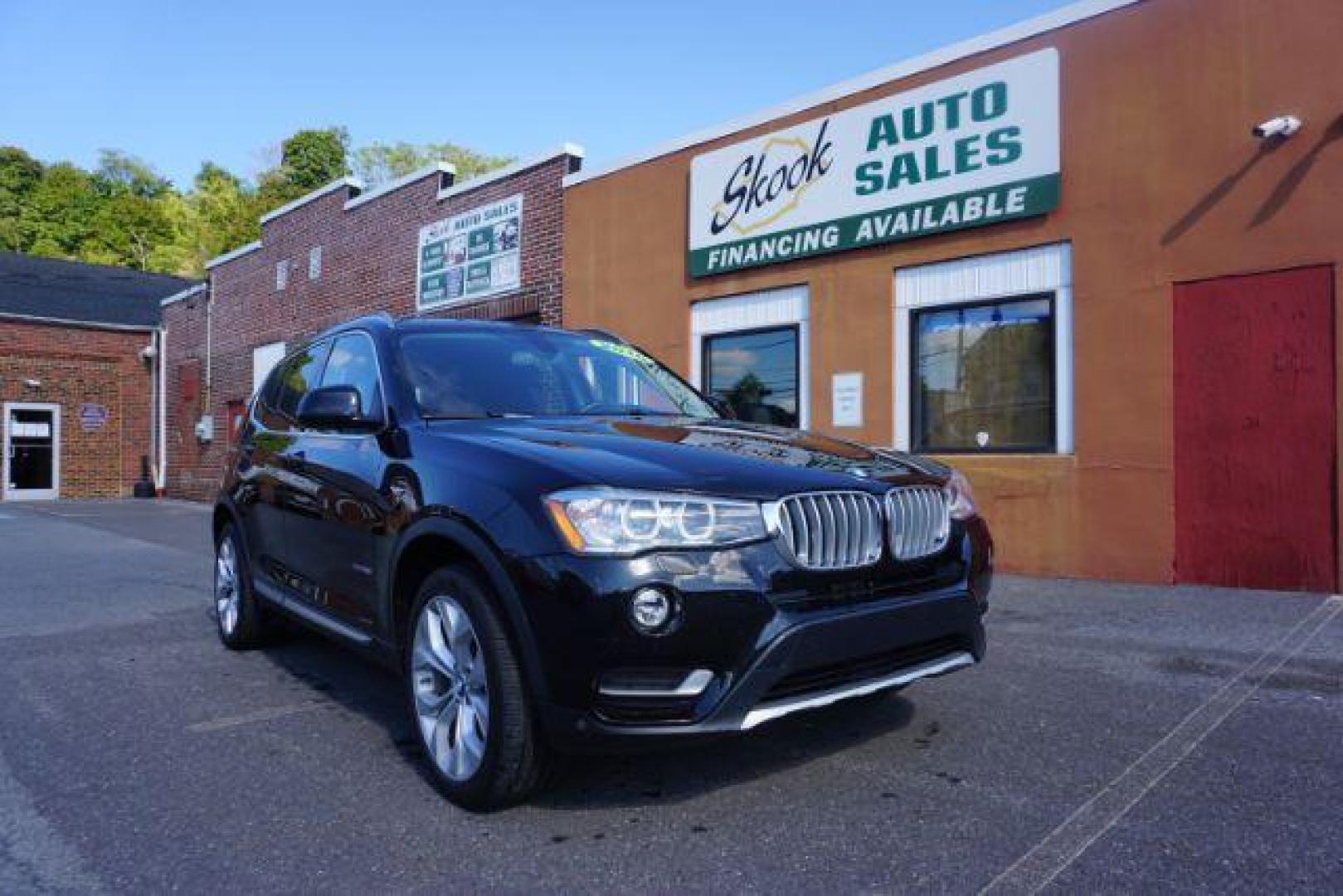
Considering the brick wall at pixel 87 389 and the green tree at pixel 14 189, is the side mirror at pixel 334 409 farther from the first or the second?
the green tree at pixel 14 189

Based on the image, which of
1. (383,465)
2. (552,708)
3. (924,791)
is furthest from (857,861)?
(383,465)

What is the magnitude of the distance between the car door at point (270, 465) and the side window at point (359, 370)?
25cm

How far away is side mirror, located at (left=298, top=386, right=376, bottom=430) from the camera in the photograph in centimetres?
363

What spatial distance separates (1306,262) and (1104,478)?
2078mm

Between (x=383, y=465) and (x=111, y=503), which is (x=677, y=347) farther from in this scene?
(x=111, y=503)

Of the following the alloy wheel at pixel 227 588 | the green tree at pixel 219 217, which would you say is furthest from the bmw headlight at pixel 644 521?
the green tree at pixel 219 217

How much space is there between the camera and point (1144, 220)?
24.9 feet

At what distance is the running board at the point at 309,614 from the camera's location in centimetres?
386

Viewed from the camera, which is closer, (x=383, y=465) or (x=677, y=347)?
(x=383, y=465)

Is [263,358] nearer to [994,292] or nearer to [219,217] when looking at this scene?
[994,292]

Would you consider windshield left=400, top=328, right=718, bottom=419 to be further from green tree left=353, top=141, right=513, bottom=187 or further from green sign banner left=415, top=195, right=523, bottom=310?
green tree left=353, top=141, right=513, bottom=187

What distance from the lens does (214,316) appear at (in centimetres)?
2147

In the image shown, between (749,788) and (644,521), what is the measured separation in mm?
1081

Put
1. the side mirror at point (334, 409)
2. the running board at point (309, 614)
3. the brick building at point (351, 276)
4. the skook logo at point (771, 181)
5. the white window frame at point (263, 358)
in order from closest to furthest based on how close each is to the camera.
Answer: the side mirror at point (334, 409) → the running board at point (309, 614) → the skook logo at point (771, 181) → the brick building at point (351, 276) → the white window frame at point (263, 358)
